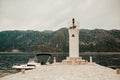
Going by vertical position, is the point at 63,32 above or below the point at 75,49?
above

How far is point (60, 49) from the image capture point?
192750 mm

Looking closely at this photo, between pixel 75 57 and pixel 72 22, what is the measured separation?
11.9ft

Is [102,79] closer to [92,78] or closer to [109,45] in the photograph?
[92,78]

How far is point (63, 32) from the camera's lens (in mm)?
199375

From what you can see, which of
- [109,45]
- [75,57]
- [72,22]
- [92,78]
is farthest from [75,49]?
[109,45]

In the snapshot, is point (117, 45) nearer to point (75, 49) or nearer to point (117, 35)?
point (117, 35)

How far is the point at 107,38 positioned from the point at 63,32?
102 feet

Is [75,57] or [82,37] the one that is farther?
[82,37]

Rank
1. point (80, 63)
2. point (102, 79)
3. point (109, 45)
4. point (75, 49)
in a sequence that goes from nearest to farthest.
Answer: point (102, 79) → point (80, 63) → point (75, 49) → point (109, 45)

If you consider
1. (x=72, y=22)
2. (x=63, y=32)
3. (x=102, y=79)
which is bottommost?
(x=102, y=79)

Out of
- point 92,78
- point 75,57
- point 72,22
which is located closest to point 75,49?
point 75,57

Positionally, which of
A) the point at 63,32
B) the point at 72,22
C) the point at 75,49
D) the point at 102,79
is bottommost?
the point at 102,79

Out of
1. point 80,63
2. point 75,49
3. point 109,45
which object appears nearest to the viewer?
point 80,63

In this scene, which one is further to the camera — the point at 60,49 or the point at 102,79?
the point at 60,49
